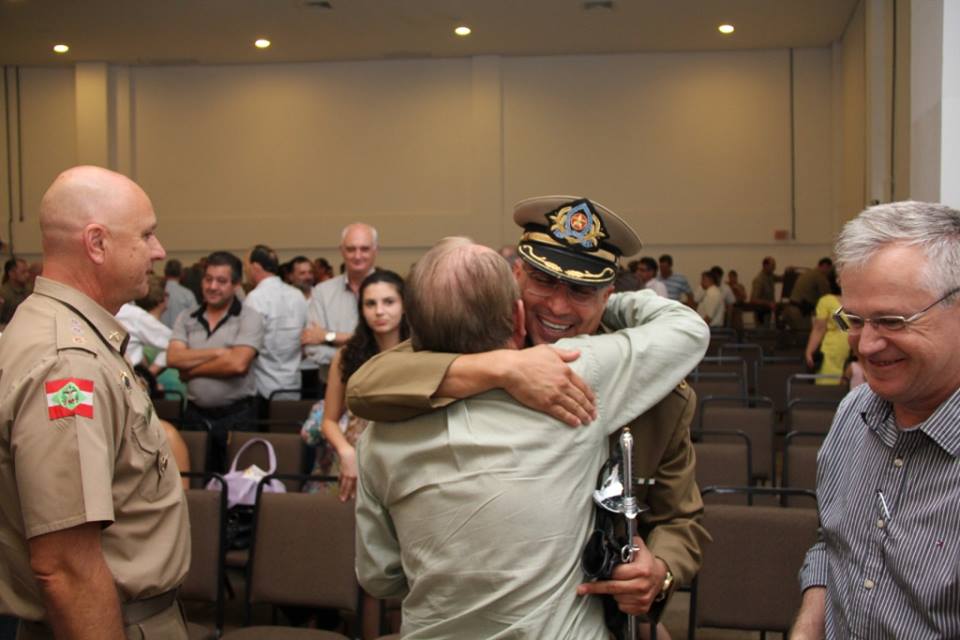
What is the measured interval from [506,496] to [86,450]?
0.79 metres

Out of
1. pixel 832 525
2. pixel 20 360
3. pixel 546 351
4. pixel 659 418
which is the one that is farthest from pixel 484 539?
pixel 20 360

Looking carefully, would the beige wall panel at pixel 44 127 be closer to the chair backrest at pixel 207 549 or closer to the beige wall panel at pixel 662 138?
the beige wall panel at pixel 662 138

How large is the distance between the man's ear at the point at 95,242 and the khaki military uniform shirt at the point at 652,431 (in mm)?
656

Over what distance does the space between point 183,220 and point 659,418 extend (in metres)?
15.6

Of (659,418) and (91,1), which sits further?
(91,1)

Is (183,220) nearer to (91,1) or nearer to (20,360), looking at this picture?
(91,1)

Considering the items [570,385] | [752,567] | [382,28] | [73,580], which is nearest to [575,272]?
[570,385]

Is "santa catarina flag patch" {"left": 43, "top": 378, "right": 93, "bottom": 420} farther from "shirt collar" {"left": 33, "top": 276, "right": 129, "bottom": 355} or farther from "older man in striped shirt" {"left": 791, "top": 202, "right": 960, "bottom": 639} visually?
"older man in striped shirt" {"left": 791, "top": 202, "right": 960, "bottom": 639}

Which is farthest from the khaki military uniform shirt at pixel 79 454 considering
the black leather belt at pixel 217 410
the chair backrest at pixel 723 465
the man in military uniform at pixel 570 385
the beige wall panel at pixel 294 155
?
the beige wall panel at pixel 294 155

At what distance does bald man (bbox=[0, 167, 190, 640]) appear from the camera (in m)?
1.77

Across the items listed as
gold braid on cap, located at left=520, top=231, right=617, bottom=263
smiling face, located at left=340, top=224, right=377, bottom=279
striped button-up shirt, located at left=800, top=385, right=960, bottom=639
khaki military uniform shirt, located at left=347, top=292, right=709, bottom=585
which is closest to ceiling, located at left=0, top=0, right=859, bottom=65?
smiling face, located at left=340, top=224, right=377, bottom=279

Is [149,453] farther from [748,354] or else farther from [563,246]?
[748,354]

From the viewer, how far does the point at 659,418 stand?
175 centimetres

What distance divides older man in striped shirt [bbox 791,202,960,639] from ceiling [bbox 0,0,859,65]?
1205cm
